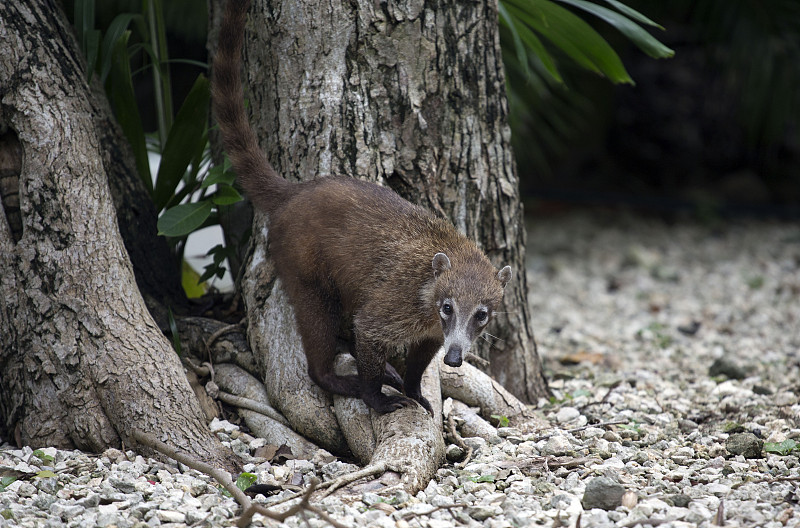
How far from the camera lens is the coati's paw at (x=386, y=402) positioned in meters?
3.10

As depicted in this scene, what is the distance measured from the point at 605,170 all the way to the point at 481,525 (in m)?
8.02

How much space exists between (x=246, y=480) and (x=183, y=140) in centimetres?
164

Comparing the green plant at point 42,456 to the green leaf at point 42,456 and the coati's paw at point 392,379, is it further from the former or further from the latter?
the coati's paw at point 392,379

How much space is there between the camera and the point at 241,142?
337 centimetres

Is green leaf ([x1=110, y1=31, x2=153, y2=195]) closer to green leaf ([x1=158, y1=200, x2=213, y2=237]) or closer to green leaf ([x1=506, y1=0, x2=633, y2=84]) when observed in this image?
green leaf ([x1=158, y1=200, x2=213, y2=237])

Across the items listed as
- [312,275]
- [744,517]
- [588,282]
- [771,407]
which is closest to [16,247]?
[312,275]

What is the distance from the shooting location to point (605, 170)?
9.91 metres

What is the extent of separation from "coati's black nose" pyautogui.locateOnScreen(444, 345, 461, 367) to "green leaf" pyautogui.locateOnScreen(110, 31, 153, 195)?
172 cm

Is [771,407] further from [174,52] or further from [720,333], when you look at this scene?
[174,52]

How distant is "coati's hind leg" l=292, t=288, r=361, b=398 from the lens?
3.22 meters

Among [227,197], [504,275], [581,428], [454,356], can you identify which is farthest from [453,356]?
[227,197]

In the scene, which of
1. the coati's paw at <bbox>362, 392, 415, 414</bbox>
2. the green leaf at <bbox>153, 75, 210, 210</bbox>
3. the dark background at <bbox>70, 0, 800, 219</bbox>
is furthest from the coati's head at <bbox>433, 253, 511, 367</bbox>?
the dark background at <bbox>70, 0, 800, 219</bbox>

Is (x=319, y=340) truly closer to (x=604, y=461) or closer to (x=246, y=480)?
(x=246, y=480)

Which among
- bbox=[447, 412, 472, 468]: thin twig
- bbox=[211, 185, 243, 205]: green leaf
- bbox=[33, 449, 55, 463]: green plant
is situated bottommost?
bbox=[447, 412, 472, 468]: thin twig
